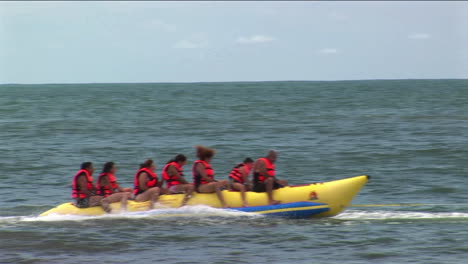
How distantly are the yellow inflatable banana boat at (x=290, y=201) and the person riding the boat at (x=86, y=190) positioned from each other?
83mm

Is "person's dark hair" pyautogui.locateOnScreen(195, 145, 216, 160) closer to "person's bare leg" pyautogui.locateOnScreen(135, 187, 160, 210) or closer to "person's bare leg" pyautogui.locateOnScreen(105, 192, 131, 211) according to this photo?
→ "person's bare leg" pyautogui.locateOnScreen(135, 187, 160, 210)

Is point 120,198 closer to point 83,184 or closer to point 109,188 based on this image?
point 109,188

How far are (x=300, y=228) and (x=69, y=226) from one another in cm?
364

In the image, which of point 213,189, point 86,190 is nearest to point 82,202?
point 86,190

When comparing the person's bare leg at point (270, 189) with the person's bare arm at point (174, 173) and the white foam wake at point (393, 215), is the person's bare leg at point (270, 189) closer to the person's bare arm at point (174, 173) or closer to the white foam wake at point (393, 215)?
the white foam wake at point (393, 215)

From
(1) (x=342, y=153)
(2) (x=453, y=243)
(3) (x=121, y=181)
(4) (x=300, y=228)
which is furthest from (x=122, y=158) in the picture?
(2) (x=453, y=243)

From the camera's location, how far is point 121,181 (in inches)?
662

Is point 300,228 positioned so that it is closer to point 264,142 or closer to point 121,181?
point 121,181

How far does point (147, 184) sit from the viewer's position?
38.0 feet

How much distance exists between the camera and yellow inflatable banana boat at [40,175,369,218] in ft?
37.6

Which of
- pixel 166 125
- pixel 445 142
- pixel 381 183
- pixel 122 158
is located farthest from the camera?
pixel 166 125

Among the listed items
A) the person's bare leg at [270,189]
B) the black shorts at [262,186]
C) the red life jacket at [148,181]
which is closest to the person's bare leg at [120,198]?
the red life jacket at [148,181]

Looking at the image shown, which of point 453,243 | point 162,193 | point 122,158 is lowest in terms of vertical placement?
point 453,243

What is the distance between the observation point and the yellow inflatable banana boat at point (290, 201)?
37.6 feet
